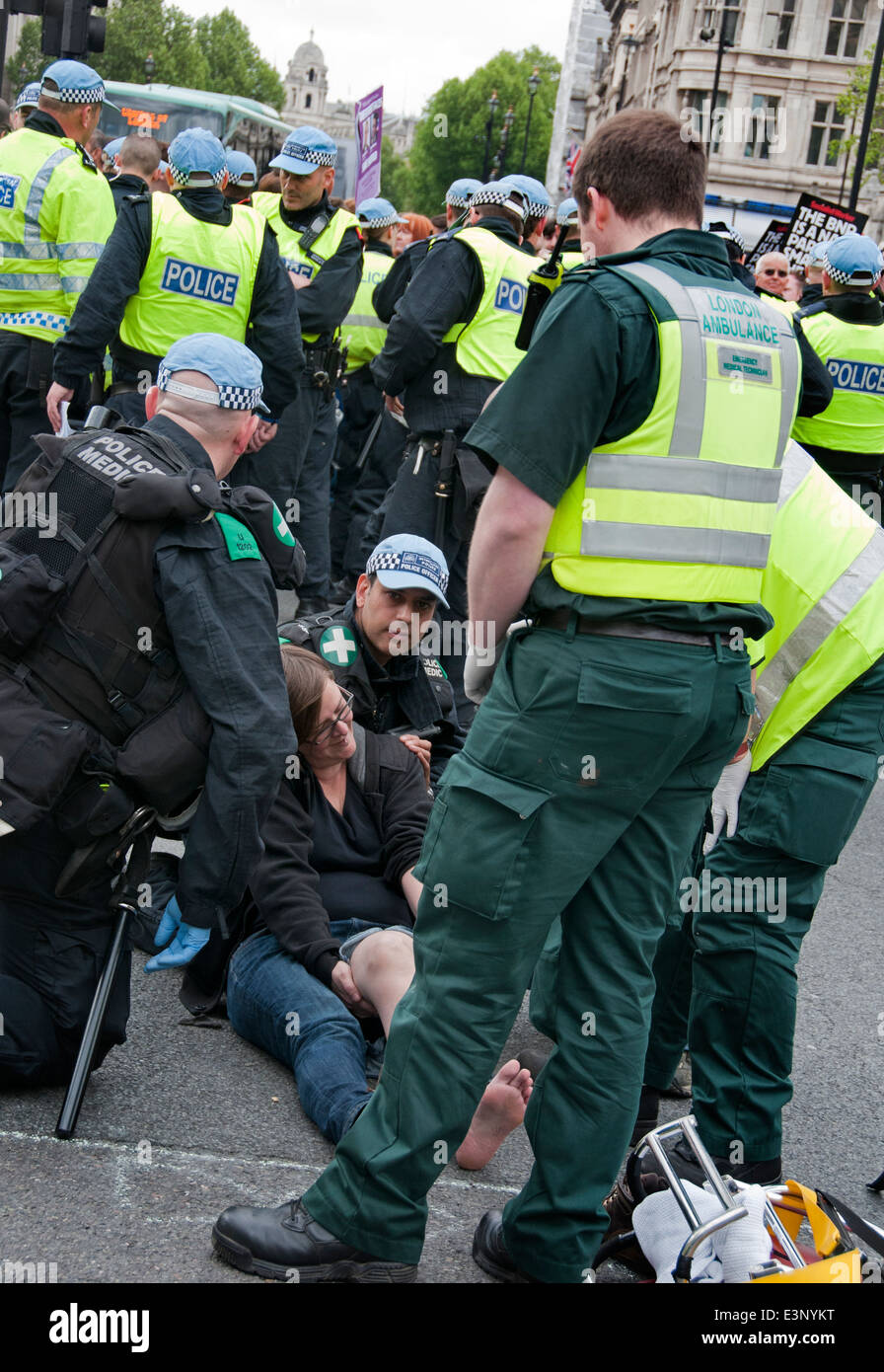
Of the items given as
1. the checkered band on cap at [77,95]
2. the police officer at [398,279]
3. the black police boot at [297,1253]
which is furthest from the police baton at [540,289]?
the checkered band on cap at [77,95]

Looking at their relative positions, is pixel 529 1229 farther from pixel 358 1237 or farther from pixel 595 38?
pixel 595 38

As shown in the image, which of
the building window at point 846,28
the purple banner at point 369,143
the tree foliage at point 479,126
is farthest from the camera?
the tree foliage at point 479,126

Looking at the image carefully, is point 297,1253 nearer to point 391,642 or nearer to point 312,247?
point 391,642

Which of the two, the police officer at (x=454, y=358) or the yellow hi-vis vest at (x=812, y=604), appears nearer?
the yellow hi-vis vest at (x=812, y=604)

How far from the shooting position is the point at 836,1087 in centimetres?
412

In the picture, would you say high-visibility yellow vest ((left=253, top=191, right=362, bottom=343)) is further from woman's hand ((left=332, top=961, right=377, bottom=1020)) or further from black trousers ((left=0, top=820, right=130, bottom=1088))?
black trousers ((left=0, top=820, right=130, bottom=1088))

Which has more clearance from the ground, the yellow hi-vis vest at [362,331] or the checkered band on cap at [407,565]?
the yellow hi-vis vest at [362,331]

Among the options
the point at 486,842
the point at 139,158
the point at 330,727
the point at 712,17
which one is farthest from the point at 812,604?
the point at 712,17

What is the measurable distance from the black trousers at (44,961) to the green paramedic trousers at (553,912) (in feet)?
2.92

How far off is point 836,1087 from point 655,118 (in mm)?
2730

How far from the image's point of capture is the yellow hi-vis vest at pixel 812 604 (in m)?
3.07

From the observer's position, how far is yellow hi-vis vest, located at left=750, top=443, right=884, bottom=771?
3.07 m

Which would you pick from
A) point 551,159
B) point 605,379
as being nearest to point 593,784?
point 605,379

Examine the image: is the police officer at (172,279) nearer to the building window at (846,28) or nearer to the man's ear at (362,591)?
the man's ear at (362,591)
